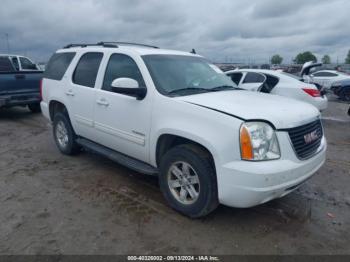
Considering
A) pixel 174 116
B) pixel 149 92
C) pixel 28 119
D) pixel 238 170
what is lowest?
pixel 28 119

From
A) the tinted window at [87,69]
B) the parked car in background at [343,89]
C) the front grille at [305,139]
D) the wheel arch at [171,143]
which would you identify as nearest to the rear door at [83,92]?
the tinted window at [87,69]

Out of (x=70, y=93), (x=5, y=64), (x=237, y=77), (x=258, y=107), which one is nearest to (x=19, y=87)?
(x=5, y=64)

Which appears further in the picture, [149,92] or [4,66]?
[4,66]

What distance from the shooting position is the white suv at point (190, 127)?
2.86 metres

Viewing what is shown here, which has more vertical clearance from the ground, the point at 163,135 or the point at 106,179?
the point at 163,135

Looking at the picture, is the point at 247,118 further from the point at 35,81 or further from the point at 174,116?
the point at 35,81

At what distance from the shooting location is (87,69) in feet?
15.9

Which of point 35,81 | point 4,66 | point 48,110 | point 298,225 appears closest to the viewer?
point 298,225

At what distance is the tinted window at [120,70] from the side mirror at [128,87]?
0.19m

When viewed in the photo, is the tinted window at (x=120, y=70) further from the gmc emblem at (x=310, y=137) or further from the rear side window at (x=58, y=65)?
the gmc emblem at (x=310, y=137)

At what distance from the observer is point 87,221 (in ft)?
11.0

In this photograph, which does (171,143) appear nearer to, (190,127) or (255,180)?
(190,127)

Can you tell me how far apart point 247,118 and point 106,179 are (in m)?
2.52

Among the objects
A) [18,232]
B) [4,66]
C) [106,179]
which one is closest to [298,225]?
[106,179]
